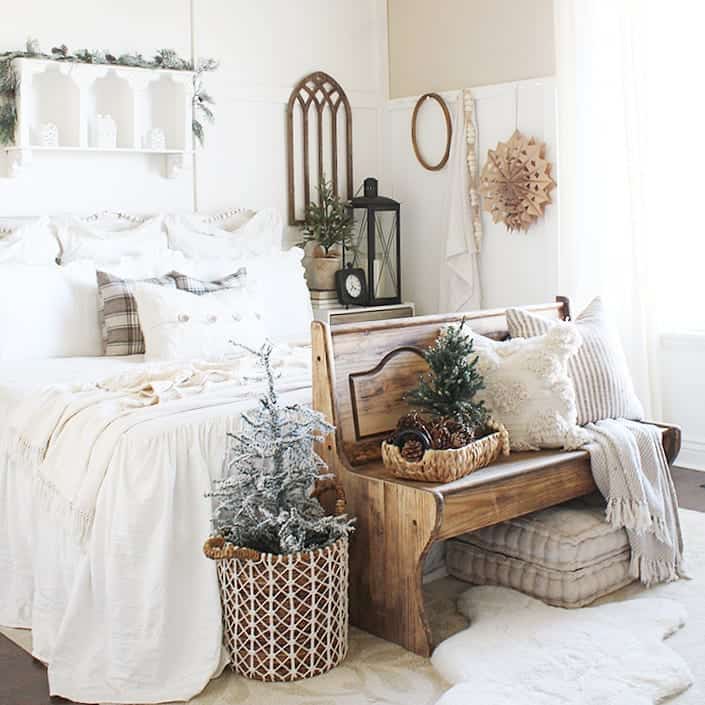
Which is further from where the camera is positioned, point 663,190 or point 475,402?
point 663,190

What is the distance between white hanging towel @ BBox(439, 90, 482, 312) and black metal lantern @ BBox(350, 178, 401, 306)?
1.22 feet

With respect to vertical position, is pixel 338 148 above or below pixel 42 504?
above

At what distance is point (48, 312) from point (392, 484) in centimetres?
189

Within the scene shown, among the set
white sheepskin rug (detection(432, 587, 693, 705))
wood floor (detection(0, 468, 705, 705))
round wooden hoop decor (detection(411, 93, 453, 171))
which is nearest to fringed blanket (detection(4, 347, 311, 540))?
wood floor (detection(0, 468, 705, 705))

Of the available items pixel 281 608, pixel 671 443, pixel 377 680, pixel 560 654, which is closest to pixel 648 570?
pixel 671 443

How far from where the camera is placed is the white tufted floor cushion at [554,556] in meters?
3.23

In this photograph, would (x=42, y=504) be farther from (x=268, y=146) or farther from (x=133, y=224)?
(x=268, y=146)

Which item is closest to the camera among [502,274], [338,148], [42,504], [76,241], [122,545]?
[122,545]

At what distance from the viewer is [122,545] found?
2.79m

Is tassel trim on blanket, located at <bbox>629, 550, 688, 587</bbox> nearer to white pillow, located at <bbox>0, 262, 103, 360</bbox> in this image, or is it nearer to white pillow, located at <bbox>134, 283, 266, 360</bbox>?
white pillow, located at <bbox>134, 283, 266, 360</bbox>

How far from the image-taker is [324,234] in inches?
218

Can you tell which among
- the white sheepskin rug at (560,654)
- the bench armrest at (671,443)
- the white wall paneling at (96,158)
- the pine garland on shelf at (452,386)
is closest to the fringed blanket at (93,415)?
the pine garland on shelf at (452,386)

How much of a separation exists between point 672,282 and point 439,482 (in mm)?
2446

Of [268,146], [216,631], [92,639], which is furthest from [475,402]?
[268,146]
